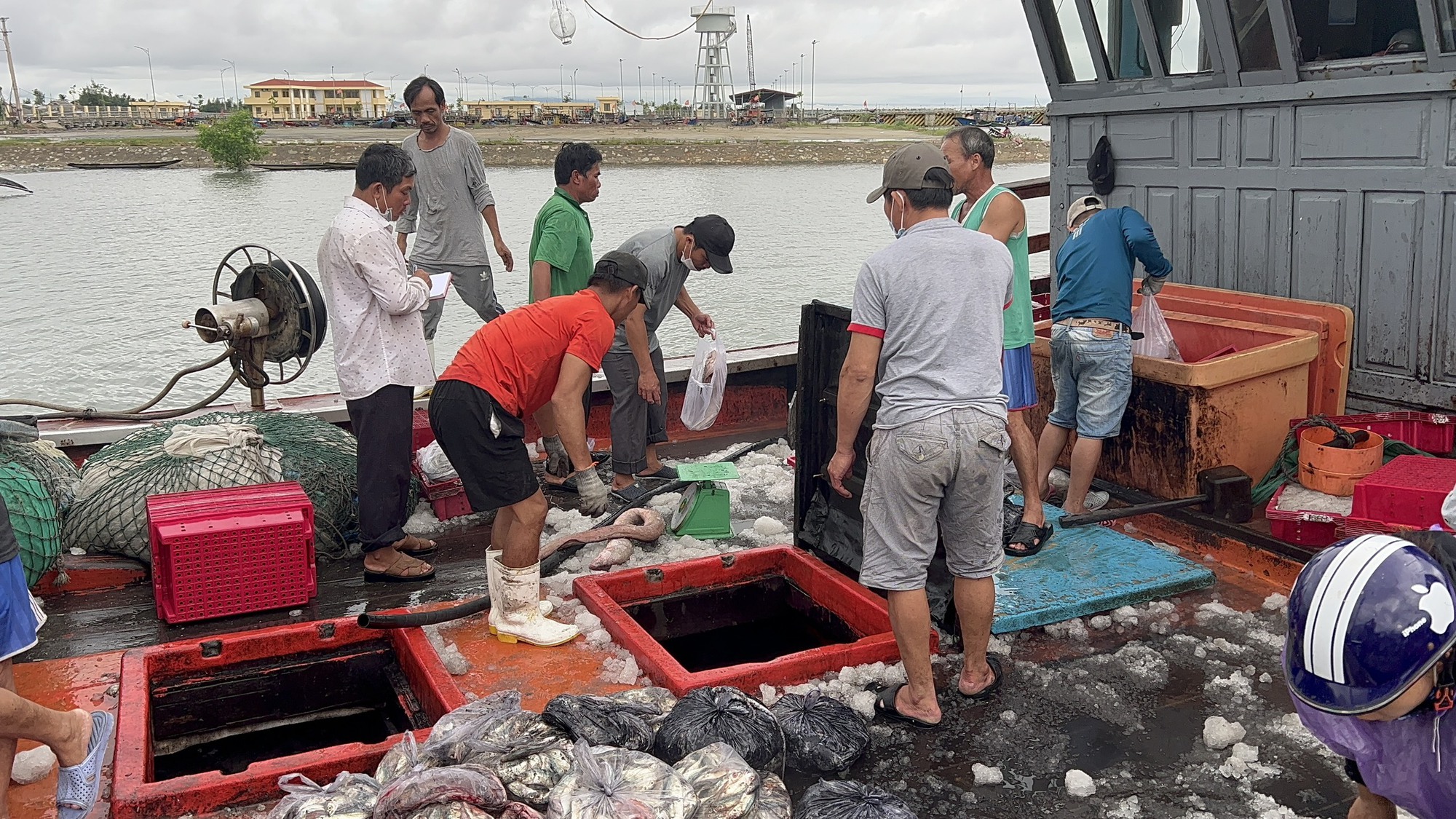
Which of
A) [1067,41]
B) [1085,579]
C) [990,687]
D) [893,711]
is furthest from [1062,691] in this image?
[1067,41]

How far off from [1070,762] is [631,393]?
333 centimetres

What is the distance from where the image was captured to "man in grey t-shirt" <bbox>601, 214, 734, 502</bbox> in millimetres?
5613

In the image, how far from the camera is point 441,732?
10.4 feet

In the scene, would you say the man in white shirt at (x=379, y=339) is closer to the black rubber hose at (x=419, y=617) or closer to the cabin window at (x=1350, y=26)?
the black rubber hose at (x=419, y=617)

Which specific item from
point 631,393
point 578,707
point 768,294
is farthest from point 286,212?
point 578,707

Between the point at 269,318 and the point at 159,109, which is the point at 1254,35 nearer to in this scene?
the point at 269,318

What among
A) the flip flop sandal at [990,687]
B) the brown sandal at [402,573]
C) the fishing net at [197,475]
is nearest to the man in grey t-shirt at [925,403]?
the flip flop sandal at [990,687]

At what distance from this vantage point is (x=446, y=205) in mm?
6758

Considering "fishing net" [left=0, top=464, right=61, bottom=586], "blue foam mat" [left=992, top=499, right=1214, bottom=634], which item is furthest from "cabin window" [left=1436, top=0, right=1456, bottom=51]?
"fishing net" [left=0, top=464, right=61, bottom=586]

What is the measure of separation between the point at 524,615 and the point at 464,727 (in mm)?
1121

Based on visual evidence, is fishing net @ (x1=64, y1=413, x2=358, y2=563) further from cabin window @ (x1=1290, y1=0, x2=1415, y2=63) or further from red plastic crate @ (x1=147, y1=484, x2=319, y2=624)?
cabin window @ (x1=1290, y1=0, x2=1415, y2=63)

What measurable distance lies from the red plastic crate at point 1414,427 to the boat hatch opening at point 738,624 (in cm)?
276

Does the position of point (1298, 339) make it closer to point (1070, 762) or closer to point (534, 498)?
point (1070, 762)

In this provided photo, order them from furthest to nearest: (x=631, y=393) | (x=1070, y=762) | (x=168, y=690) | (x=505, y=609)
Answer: (x=631, y=393) → (x=505, y=609) → (x=168, y=690) → (x=1070, y=762)
